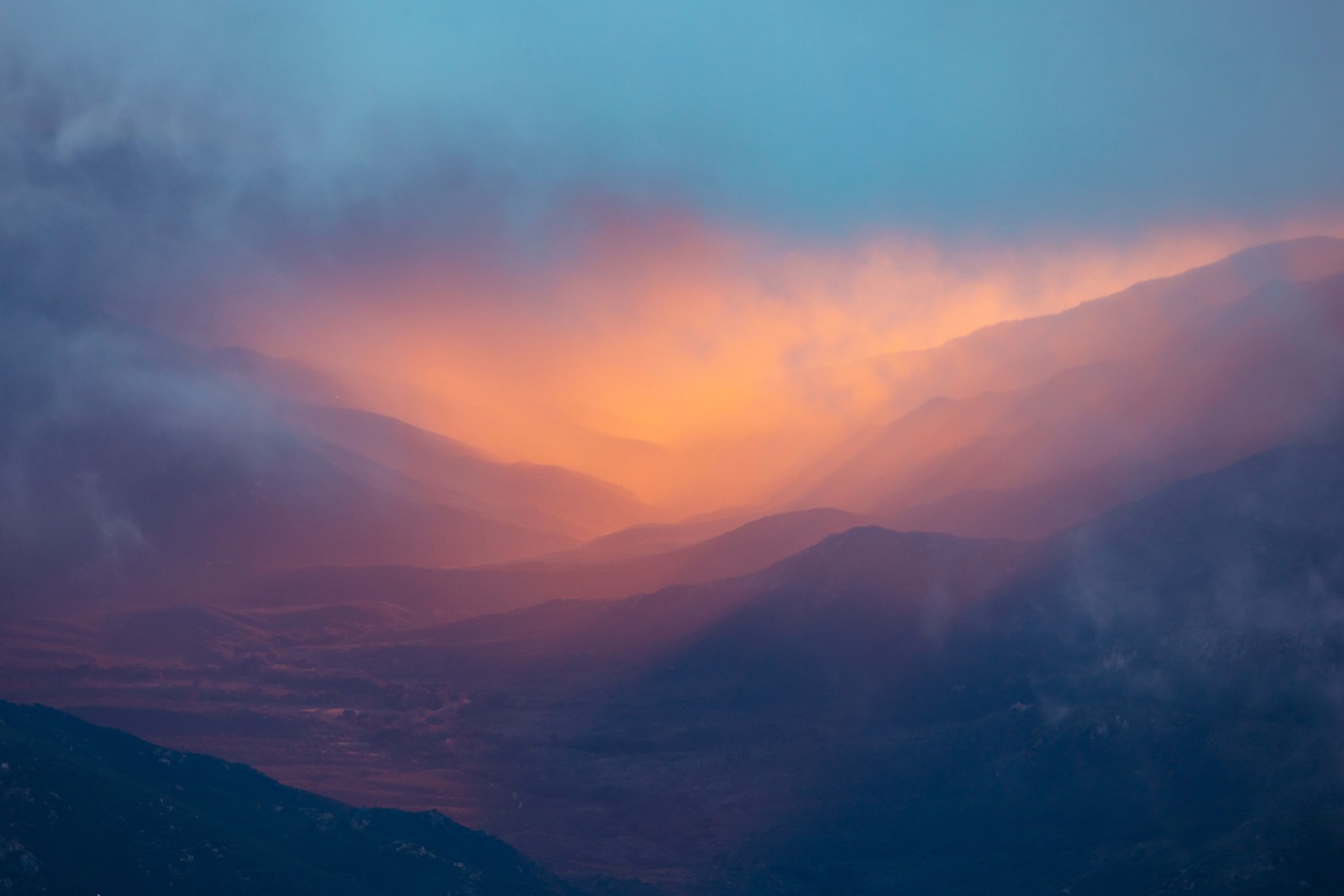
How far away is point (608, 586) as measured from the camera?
8138 centimetres

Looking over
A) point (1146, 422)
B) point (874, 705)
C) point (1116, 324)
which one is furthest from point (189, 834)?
point (1116, 324)

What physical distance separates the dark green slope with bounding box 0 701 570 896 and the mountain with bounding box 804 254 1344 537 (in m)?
47.3

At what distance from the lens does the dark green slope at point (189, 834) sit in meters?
24.8

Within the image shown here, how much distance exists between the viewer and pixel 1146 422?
7925 cm

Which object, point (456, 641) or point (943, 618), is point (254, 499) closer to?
point (456, 641)

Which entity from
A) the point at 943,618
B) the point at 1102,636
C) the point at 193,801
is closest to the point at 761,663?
the point at 943,618

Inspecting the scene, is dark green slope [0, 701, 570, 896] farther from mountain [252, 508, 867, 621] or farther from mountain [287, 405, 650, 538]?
mountain [287, 405, 650, 538]

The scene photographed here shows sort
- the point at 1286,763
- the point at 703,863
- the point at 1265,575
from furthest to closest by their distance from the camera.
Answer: the point at 1265,575 < the point at 703,863 < the point at 1286,763

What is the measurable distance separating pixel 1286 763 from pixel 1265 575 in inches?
496

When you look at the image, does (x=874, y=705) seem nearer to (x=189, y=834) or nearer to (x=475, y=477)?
(x=189, y=834)

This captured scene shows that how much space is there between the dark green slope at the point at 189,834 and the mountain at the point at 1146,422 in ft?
155

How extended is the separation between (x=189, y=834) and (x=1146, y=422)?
68.7m

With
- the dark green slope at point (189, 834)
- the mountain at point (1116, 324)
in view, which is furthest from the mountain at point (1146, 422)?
the dark green slope at point (189, 834)

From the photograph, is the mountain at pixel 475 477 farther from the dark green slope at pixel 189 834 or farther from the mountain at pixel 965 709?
the dark green slope at pixel 189 834
